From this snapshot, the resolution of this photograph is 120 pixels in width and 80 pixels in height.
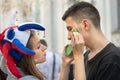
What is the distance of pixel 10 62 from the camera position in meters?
3.37

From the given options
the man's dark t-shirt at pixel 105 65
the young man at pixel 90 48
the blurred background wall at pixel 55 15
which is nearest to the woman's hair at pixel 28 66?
the young man at pixel 90 48

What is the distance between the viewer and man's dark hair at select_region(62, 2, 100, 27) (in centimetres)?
373

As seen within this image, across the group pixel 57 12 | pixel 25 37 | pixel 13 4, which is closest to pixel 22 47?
pixel 25 37

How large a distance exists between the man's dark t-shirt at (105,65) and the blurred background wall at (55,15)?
898 centimetres

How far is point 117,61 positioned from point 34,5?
493 inches

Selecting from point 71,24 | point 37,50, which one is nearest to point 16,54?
point 37,50

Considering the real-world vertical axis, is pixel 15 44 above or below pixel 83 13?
below

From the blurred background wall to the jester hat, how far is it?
915 centimetres

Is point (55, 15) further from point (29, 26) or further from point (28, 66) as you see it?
point (28, 66)

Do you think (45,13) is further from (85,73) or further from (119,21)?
(85,73)

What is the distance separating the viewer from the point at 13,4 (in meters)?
16.3

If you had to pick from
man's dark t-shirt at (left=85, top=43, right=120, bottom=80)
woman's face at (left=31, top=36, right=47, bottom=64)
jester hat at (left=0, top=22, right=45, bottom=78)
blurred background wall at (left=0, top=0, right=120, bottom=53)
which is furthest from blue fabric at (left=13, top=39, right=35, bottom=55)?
blurred background wall at (left=0, top=0, right=120, bottom=53)

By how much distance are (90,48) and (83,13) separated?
300 millimetres

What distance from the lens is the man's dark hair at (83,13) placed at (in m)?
3.73
